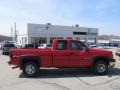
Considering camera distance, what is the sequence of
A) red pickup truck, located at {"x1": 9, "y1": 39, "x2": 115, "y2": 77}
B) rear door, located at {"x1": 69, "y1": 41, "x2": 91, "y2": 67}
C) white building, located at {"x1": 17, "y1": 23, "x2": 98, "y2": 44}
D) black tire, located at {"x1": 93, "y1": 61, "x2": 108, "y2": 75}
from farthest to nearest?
white building, located at {"x1": 17, "y1": 23, "x2": 98, "y2": 44}
black tire, located at {"x1": 93, "y1": 61, "x2": 108, "y2": 75}
rear door, located at {"x1": 69, "y1": 41, "x2": 91, "y2": 67}
red pickup truck, located at {"x1": 9, "y1": 39, "x2": 115, "y2": 77}

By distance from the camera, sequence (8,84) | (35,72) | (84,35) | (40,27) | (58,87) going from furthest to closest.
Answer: (84,35) < (40,27) < (35,72) < (8,84) < (58,87)

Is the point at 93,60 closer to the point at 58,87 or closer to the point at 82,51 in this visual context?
the point at 82,51

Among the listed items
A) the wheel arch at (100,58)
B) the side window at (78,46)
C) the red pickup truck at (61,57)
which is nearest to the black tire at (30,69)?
the red pickup truck at (61,57)

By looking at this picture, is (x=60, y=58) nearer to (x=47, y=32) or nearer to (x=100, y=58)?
(x=100, y=58)

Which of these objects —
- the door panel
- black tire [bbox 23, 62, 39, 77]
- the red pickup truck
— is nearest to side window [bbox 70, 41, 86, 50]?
the red pickup truck

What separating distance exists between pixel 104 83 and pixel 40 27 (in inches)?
2265

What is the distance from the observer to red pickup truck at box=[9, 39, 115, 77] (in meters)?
13.4

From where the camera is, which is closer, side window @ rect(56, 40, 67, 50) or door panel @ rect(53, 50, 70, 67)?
door panel @ rect(53, 50, 70, 67)

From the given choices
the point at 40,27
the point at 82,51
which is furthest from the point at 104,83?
the point at 40,27

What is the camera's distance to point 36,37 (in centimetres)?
6838

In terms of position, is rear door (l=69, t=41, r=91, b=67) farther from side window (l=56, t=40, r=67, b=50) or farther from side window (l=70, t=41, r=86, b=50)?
side window (l=56, t=40, r=67, b=50)

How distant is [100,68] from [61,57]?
7.71ft

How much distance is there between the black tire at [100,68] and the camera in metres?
14.0

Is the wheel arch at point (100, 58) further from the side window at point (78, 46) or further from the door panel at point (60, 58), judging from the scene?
the door panel at point (60, 58)
